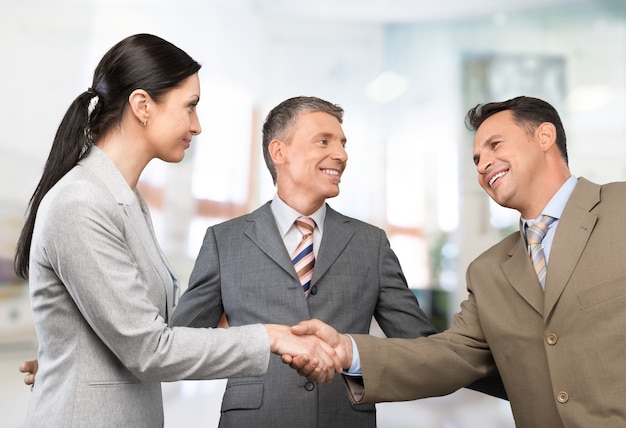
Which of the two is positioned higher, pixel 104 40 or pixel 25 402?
pixel 104 40

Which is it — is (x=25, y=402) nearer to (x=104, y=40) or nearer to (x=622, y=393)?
(x=104, y=40)

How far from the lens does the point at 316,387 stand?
81.5 inches

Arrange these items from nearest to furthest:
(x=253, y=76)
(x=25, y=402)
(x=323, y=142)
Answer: (x=323, y=142) < (x=25, y=402) < (x=253, y=76)

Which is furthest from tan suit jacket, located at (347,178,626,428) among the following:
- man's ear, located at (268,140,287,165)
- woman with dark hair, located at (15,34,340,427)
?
man's ear, located at (268,140,287,165)

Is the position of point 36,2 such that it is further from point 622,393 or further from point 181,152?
point 622,393

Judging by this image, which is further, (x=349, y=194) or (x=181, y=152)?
(x=349, y=194)

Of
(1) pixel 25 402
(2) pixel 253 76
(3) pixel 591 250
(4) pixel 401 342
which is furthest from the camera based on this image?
(2) pixel 253 76

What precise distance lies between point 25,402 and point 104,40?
255 cm

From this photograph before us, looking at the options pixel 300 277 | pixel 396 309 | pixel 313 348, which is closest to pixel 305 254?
pixel 300 277

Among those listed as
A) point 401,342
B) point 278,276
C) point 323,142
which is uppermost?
point 323,142

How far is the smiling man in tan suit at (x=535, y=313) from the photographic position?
1721 mm

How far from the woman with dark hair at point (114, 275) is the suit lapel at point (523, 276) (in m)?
0.59

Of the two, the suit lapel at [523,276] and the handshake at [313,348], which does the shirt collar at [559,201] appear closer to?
the suit lapel at [523,276]

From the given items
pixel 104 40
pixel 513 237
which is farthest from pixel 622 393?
pixel 104 40
